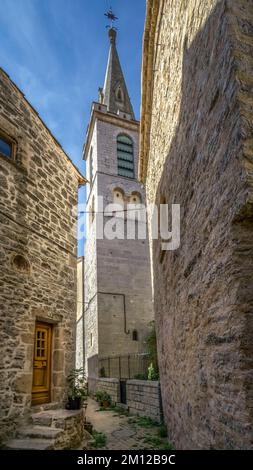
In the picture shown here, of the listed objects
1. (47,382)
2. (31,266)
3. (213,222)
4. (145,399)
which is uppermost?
(31,266)

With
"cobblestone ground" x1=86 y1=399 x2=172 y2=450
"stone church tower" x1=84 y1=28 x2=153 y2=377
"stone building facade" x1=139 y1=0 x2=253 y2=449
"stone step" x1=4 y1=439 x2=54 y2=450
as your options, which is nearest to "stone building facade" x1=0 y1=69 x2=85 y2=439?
"stone step" x1=4 y1=439 x2=54 y2=450

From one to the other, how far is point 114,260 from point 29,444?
1158 cm

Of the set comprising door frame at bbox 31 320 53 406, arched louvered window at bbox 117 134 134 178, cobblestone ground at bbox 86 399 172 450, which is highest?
arched louvered window at bbox 117 134 134 178

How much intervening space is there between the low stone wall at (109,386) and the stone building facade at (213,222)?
6580 mm

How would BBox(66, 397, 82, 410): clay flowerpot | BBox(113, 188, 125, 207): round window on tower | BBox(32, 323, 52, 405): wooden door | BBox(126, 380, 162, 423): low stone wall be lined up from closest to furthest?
BBox(32, 323, 52, 405): wooden door → BBox(66, 397, 82, 410): clay flowerpot → BBox(126, 380, 162, 423): low stone wall → BBox(113, 188, 125, 207): round window on tower

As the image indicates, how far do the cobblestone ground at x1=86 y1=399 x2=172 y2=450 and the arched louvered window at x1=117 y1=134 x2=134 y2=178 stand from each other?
13.0m

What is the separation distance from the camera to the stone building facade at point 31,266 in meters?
5.08

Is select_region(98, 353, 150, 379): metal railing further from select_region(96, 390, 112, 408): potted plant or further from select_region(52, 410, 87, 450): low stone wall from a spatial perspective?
select_region(52, 410, 87, 450): low stone wall

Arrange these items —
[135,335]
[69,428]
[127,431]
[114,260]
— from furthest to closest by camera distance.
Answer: [114,260] → [135,335] → [127,431] → [69,428]

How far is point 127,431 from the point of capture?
629 cm

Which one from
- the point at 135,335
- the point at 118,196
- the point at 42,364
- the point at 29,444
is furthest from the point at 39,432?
the point at 118,196

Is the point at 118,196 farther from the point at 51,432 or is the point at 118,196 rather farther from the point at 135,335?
the point at 51,432

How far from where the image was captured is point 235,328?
190 centimetres

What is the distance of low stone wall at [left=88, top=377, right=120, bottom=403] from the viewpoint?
9.95 metres
